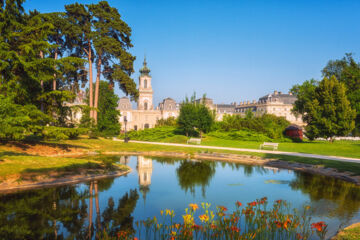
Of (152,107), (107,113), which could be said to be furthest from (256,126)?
(152,107)

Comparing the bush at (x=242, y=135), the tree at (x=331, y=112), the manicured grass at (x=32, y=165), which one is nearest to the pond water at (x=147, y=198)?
the manicured grass at (x=32, y=165)

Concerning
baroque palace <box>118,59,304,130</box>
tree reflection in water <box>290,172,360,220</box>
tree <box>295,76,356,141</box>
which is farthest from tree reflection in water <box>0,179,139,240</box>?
baroque palace <box>118,59,304,130</box>

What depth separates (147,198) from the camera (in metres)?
9.46

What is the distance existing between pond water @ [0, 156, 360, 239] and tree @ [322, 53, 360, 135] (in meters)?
27.4

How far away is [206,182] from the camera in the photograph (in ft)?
40.5

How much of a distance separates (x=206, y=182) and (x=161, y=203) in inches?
156

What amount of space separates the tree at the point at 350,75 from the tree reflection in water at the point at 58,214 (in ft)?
120

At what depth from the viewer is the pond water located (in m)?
6.84

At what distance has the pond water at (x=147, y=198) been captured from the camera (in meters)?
6.84

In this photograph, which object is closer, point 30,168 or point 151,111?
point 30,168

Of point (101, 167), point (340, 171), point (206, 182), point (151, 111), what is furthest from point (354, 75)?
point (151, 111)

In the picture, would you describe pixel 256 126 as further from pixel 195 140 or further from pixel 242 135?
pixel 195 140

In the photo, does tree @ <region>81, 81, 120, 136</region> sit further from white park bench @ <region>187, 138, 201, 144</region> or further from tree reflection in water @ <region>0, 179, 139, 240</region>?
tree reflection in water @ <region>0, 179, 139, 240</region>

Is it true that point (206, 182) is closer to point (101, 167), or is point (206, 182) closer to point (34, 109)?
point (101, 167)
